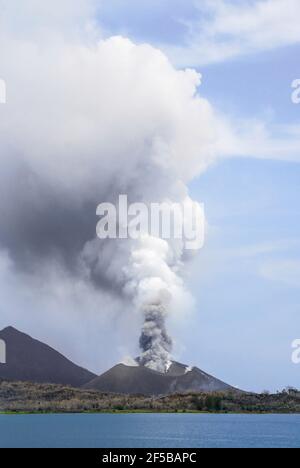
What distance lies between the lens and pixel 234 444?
187m

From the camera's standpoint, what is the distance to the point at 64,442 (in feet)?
625
